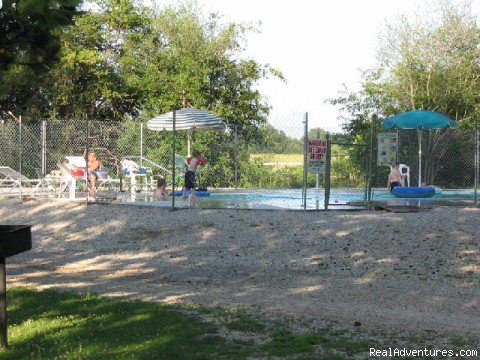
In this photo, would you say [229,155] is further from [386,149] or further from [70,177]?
[386,149]

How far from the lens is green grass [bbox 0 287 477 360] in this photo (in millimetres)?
7344

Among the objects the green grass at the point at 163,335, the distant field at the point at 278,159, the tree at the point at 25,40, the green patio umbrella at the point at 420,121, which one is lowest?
the green grass at the point at 163,335

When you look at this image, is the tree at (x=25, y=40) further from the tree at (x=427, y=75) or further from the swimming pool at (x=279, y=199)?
the tree at (x=427, y=75)

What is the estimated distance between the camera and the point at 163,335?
7977mm

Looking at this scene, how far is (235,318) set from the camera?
29.0ft

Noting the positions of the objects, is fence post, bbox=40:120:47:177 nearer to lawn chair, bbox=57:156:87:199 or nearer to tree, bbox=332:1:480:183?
lawn chair, bbox=57:156:87:199

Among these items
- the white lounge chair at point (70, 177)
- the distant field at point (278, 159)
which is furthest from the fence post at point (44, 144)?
the distant field at point (278, 159)

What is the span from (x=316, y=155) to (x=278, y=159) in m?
8.53

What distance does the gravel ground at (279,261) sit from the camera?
985 cm

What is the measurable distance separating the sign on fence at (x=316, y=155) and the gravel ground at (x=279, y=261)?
4.61 ft

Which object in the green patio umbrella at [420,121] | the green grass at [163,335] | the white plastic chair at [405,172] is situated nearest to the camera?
the green grass at [163,335]

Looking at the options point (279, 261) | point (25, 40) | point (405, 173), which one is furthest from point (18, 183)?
point (25, 40)

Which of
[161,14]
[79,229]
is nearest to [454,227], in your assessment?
[79,229]

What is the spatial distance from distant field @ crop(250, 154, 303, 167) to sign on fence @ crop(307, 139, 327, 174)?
710 cm
